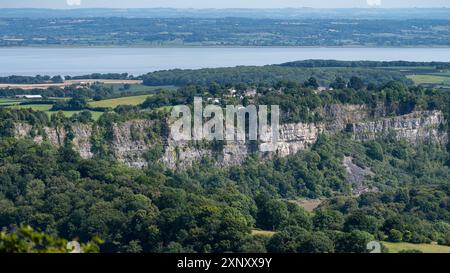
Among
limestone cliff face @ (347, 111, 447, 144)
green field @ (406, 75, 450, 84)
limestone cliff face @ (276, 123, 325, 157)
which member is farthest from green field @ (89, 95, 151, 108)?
green field @ (406, 75, 450, 84)

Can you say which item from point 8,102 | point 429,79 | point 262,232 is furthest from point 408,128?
point 262,232

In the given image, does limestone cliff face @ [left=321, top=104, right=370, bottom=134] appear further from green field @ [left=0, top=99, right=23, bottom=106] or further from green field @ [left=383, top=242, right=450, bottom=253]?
green field @ [left=383, top=242, right=450, bottom=253]

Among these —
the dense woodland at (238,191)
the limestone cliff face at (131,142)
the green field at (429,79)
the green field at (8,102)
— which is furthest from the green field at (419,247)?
the green field at (429,79)

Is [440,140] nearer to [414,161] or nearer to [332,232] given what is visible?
[414,161]

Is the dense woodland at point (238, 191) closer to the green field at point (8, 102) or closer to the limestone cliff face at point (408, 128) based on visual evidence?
the limestone cliff face at point (408, 128)

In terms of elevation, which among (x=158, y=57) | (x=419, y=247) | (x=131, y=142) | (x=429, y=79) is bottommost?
(x=158, y=57)

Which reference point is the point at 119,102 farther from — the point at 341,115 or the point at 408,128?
the point at 408,128
